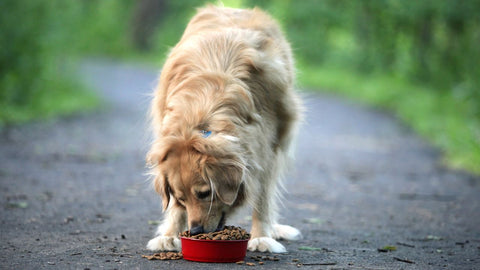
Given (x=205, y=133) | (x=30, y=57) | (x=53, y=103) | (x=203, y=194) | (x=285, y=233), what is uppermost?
(x=205, y=133)

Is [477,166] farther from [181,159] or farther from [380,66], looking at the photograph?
[380,66]

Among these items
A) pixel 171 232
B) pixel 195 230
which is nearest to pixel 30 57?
pixel 171 232

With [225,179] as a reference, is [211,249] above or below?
below

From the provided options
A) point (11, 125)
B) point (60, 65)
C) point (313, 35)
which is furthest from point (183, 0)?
point (11, 125)

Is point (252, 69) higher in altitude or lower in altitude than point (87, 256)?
higher

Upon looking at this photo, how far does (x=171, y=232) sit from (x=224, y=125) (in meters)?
1.09

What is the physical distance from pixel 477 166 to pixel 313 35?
18.2 metres

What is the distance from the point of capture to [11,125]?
38.0 feet

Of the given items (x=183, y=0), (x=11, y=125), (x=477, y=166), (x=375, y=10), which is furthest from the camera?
(x=183, y=0)

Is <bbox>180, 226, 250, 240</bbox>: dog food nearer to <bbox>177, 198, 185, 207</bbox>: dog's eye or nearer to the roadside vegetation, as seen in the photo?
<bbox>177, 198, 185, 207</bbox>: dog's eye

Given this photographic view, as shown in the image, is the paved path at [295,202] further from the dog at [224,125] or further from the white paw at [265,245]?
the dog at [224,125]

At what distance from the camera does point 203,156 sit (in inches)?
166

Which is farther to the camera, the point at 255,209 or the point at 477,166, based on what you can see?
the point at 477,166

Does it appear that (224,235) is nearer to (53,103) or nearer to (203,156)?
(203,156)
